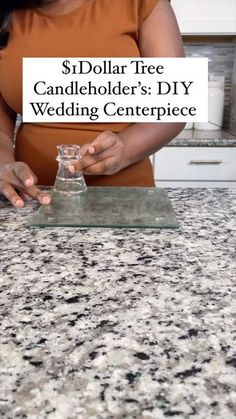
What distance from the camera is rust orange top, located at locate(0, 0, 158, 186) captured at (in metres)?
0.84

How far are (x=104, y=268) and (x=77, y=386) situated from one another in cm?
18

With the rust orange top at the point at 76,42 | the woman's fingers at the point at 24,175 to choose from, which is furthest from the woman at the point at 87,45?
the woman's fingers at the point at 24,175

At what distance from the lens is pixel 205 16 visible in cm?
193

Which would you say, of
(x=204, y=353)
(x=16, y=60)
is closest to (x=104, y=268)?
(x=204, y=353)

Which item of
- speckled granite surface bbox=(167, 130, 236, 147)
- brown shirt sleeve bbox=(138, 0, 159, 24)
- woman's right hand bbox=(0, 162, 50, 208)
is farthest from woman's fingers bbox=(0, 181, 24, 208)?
speckled granite surface bbox=(167, 130, 236, 147)

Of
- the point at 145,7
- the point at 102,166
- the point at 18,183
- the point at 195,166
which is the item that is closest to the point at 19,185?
the point at 18,183

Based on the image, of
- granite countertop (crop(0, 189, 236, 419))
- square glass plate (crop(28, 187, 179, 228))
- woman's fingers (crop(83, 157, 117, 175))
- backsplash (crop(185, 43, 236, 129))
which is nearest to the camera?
granite countertop (crop(0, 189, 236, 419))

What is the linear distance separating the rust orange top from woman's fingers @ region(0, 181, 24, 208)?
0.61ft

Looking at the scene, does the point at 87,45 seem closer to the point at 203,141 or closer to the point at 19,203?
the point at 19,203

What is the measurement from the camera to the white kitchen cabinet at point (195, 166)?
6.03ft

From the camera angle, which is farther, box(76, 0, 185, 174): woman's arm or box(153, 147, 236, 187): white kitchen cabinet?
box(153, 147, 236, 187): white kitchen cabinet

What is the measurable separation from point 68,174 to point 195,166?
4.03 feet

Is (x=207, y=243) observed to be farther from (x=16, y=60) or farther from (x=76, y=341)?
(x=16, y=60)

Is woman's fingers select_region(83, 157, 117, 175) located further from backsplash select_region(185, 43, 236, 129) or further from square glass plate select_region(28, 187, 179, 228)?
backsplash select_region(185, 43, 236, 129)
